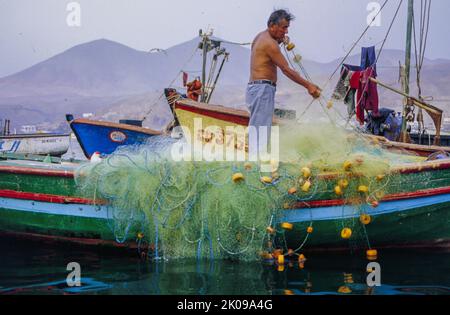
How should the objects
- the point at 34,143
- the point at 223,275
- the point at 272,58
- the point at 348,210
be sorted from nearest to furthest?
the point at 223,275 < the point at 348,210 < the point at 272,58 < the point at 34,143

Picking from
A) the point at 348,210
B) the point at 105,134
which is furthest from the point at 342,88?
the point at 348,210

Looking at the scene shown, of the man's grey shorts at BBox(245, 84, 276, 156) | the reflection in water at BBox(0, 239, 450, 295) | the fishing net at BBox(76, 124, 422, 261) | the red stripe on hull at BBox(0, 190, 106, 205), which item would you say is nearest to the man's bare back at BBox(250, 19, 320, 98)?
the man's grey shorts at BBox(245, 84, 276, 156)

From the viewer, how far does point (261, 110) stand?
566 cm

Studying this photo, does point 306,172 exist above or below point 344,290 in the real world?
above

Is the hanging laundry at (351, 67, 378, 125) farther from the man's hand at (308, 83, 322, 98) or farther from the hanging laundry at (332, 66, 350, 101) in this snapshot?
the man's hand at (308, 83, 322, 98)

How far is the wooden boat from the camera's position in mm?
5457

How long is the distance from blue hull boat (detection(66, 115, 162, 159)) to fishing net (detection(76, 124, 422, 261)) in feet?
20.5

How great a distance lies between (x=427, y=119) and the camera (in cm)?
6469

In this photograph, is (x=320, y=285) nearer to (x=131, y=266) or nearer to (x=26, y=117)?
(x=131, y=266)

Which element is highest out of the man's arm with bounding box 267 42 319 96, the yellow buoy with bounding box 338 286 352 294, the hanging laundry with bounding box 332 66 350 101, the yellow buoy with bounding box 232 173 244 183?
the hanging laundry with bounding box 332 66 350 101

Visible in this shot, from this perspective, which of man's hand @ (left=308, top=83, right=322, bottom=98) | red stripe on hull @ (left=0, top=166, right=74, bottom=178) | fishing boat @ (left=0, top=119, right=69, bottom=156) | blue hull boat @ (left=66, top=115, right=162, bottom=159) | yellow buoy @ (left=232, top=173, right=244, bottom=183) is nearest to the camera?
yellow buoy @ (left=232, top=173, right=244, bottom=183)

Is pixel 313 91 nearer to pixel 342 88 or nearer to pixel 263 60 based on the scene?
pixel 263 60

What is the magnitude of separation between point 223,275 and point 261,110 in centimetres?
201
